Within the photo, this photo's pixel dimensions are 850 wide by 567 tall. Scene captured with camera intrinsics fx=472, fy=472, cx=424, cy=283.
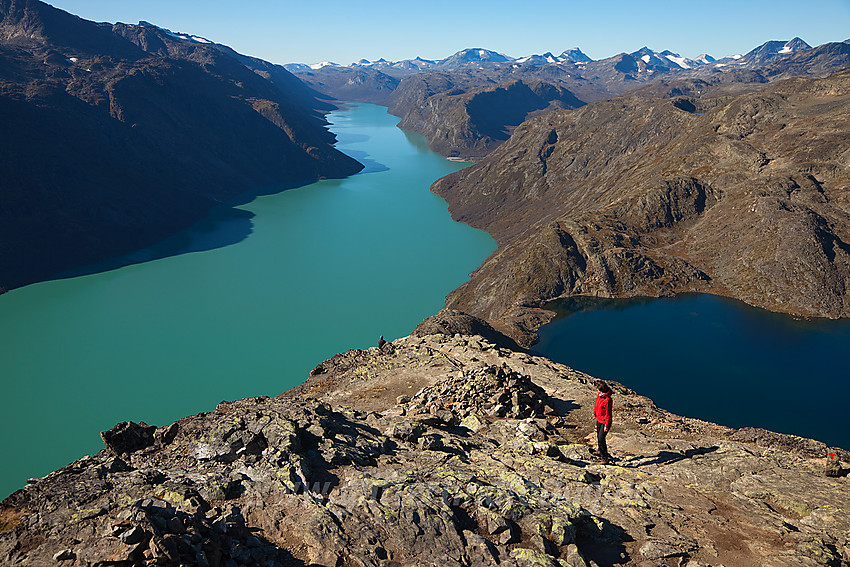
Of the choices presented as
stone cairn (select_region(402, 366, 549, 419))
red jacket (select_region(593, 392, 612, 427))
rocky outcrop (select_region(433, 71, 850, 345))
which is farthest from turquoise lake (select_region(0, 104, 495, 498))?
red jacket (select_region(593, 392, 612, 427))

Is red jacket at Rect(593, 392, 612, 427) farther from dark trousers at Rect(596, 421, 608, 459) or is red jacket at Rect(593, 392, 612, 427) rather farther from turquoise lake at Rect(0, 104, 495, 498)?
turquoise lake at Rect(0, 104, 495, 498)

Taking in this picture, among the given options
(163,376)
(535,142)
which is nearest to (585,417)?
(163,376)

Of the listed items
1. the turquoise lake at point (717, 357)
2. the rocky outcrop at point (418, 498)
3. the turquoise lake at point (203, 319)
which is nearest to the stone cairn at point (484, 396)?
the rocky outcrop at point (418, 498)

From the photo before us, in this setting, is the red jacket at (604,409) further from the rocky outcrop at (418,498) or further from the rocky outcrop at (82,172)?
the rocky outcrop at (82,172)

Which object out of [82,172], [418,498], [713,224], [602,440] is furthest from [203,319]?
[713,224]

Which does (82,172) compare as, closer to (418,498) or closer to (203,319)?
(203,319)

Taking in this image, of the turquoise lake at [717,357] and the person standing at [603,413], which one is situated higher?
the person standing at [603,413]
